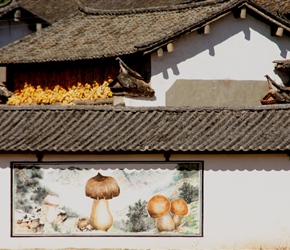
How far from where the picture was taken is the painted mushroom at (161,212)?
2139 centimetres

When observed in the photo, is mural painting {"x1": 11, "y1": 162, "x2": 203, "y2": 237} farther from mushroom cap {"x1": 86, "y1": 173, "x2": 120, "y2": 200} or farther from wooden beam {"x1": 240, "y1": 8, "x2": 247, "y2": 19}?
wooden beam {"x1": 240, "y1": 8, "x2": 247, "y2": 19}

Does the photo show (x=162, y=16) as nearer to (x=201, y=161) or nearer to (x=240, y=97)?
(x=240, y=97)

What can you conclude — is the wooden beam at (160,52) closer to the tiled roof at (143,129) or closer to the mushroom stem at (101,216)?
the tiled roof at (143,129)

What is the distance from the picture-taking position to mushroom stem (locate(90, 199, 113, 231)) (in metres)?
21.4

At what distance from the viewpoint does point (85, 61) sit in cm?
3403

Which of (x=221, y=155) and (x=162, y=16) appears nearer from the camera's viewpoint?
(x=221, y=155)

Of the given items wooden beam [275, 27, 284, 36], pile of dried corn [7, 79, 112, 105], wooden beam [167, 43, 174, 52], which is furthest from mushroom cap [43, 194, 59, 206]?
wooden beam [275, 27, 284, 36]

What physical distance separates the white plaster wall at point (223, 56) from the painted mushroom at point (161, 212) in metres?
10.8

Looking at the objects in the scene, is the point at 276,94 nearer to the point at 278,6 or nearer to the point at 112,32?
the point at 112,32

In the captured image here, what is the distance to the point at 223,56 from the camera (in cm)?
3303

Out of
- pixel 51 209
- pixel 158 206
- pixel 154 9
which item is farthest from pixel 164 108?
pixel 154 9

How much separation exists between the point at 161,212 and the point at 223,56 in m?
12.7

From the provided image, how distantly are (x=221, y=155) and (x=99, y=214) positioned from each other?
3131 mm

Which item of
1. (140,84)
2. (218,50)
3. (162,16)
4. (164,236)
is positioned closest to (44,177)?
(164,236)
